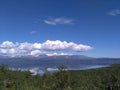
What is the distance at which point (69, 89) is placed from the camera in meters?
91.6

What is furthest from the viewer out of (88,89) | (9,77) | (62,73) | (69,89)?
(9,77)

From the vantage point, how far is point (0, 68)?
142 metres

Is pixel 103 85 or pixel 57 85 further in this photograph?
pixel 103 85

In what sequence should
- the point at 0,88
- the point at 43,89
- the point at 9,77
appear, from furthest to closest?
the point at 9,77, the point at 43,89, the point at 0,88

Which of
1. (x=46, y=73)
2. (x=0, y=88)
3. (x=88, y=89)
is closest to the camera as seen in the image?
(x=0, y=88)

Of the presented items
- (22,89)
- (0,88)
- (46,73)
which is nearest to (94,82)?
(46,73)

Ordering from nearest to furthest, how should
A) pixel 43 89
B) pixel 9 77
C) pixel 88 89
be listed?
pixel 43 89 → pixel 88 89 → pixel 9 77

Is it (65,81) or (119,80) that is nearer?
(65,81)

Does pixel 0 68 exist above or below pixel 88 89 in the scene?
above

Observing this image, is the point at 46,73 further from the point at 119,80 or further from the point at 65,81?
the point at 65,81

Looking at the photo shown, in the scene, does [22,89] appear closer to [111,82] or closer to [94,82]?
[111,82]

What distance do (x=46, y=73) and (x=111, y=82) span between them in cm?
3277

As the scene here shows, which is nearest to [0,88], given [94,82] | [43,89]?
[43,89]

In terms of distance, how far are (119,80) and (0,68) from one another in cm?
5625
